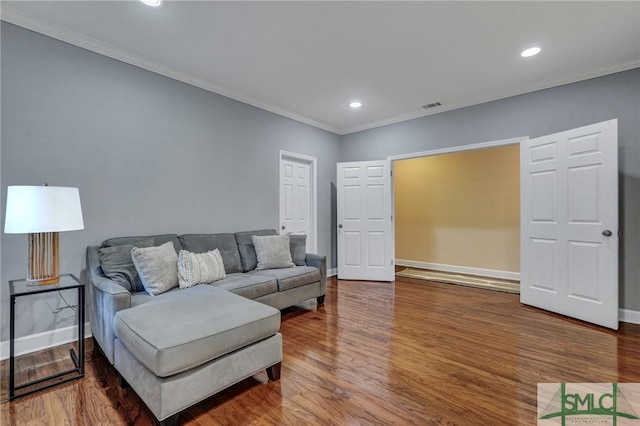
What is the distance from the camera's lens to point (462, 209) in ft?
17.6

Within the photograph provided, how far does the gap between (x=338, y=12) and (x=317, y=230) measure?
328cm

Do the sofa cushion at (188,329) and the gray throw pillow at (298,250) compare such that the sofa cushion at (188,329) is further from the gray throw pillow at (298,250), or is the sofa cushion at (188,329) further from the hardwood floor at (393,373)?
the gray throw pillow at (298,250)

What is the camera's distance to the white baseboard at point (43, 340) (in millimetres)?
2225

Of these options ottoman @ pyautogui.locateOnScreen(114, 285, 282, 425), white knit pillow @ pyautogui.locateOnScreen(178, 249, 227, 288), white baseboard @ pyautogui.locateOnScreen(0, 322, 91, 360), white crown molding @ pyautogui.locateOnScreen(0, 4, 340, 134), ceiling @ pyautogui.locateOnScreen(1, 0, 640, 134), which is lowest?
white baseboard @ pyautogui.locateOnScreen(0, 322, 91, 360)

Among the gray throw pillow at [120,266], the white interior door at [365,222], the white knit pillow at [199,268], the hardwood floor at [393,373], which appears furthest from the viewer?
the white interior door at [365,222]

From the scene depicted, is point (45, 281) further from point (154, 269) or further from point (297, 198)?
point (297, 198)

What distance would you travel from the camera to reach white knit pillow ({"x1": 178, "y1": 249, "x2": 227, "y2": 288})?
257 cm

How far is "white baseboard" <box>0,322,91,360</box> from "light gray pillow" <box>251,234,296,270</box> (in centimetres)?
169

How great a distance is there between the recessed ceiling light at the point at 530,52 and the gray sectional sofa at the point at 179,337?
10.8 feet

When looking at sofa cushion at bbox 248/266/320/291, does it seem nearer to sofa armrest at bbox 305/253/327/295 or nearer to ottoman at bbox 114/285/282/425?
sofa armrest at bbox 305/253/327/295

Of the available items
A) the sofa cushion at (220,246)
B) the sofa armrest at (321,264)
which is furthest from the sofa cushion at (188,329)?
the sofa armrest at (321,264)

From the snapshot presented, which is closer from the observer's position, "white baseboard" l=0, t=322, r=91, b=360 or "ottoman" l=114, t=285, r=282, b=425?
"ottoman" l=114, t=285, r=282, b=425

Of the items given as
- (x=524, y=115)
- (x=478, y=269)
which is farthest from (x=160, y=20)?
(x=478, y=269)

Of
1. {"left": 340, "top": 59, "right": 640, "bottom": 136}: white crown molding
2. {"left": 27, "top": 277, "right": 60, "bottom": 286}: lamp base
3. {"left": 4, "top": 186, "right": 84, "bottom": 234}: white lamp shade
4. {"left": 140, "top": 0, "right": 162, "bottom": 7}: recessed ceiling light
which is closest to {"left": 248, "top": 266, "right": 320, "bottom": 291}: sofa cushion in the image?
{"left": 27, "top": 277, "right": 60, "bottom": 286}: lamp base
